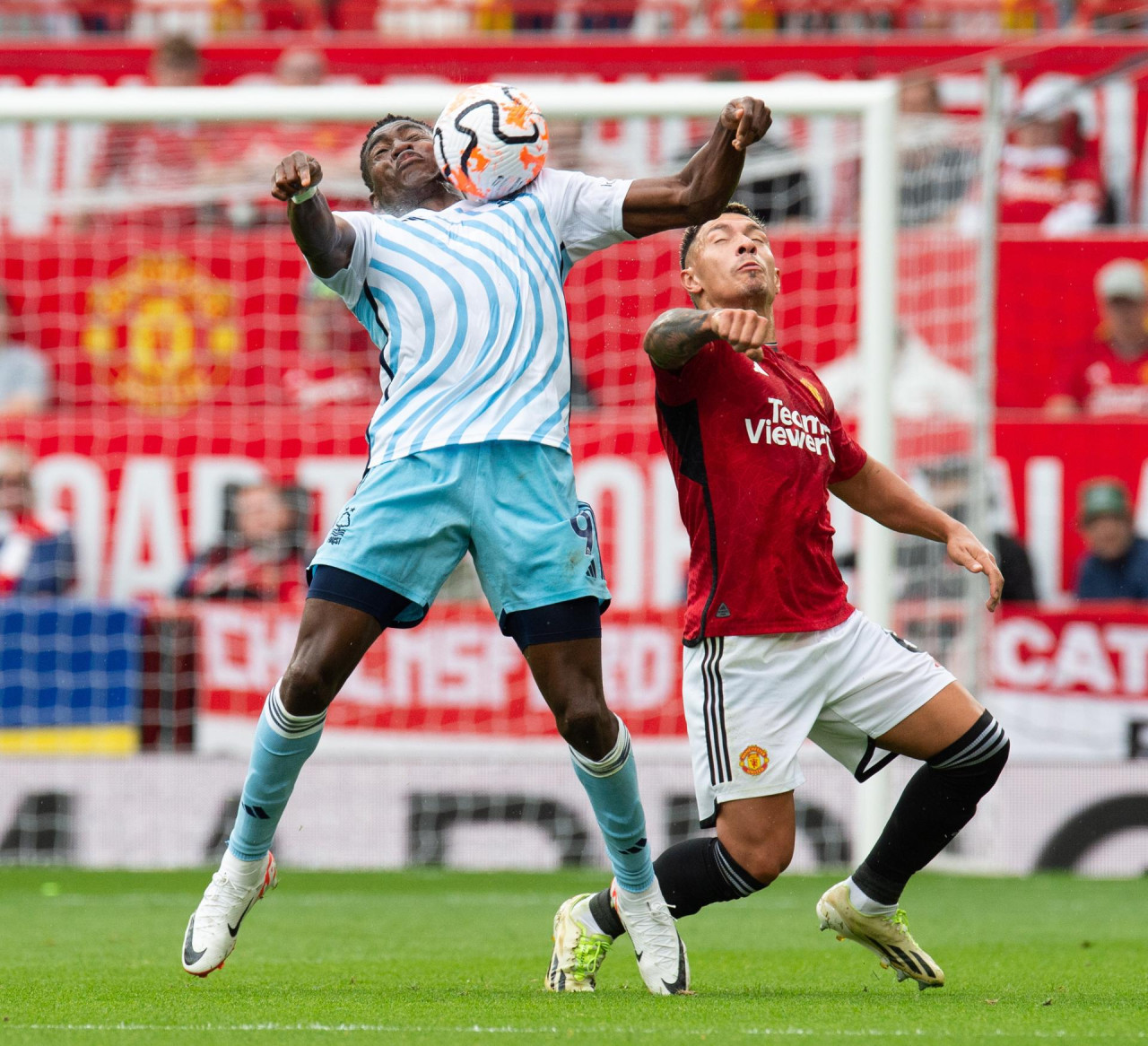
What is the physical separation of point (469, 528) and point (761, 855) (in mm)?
1142

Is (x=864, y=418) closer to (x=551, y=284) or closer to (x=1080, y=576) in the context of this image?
(x=1080, y=576)

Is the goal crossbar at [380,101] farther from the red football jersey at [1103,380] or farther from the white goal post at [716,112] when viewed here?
the red football jersey at [1103,380]

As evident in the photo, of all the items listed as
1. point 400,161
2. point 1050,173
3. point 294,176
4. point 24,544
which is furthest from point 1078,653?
point 294,176

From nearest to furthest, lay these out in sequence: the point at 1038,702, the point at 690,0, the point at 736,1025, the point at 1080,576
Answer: the point at 736,1025
the point at 1038,702
the point at 1080,576
the point at 690,0

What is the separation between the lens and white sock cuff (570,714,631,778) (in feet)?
15.3

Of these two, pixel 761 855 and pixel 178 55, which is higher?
pixel 178 55

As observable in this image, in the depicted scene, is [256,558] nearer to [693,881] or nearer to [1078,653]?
[1078,653]

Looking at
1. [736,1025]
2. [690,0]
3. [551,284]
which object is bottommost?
[736,1025]

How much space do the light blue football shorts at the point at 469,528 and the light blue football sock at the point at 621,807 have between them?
17.2 inches

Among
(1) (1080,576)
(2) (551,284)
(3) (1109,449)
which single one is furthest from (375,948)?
(3) (1109,449)

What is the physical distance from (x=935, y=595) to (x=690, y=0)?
6772 mm

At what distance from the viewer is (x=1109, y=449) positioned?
10594mm

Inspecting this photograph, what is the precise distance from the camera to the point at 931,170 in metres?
10.3

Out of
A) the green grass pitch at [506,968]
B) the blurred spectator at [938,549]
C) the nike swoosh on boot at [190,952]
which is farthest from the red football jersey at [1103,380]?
the nike swoosh on boot at [190,952]
